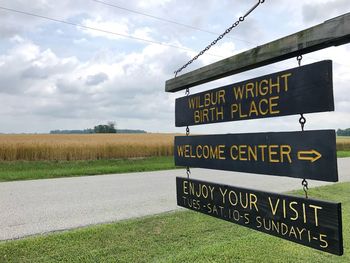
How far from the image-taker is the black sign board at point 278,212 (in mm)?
1666

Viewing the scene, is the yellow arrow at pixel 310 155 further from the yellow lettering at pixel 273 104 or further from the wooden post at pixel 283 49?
the wooden post at pixel 283 49

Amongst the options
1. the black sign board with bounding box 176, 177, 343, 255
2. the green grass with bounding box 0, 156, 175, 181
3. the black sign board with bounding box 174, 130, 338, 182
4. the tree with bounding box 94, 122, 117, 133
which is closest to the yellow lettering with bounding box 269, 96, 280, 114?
the black sign board with bounding box 174, 130, 338, 182

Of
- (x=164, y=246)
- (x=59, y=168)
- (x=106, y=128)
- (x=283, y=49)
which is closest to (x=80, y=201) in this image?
(x=164, y=246)

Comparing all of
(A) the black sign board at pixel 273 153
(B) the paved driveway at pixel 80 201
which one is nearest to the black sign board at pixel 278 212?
(A) the black sign board at pixel 273 153

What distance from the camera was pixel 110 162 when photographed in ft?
54.2

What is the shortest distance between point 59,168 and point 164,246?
1103 cm

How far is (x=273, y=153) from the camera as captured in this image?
1949mm

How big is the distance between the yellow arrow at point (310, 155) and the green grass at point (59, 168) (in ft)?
34.2

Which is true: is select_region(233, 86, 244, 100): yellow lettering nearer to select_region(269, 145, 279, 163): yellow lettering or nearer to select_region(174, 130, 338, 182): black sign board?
select_region(174, 130, 338, 182): black sign board

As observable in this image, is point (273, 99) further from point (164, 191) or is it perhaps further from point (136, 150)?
point (136, 150)

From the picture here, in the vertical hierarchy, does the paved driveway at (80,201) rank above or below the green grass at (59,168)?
below

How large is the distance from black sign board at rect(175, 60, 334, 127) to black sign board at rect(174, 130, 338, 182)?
0.42 ft

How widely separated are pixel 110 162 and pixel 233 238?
42.8 ft

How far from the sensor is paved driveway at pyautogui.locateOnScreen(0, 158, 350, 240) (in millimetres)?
5234
